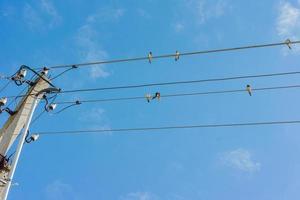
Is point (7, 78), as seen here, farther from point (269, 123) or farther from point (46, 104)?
point (269, 123)

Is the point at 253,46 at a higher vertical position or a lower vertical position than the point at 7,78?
lower

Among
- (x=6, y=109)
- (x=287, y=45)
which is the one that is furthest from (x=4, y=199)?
(x=287, y=45)

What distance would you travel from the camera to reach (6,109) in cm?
1800

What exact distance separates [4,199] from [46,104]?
16.3 feet

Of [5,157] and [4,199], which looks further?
[5,157]

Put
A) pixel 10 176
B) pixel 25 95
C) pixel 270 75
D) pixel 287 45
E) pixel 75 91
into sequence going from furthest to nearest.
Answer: pixel 25 95
pixel 75 91
pixel 10 176
pixel 270 75
pixel 287 45

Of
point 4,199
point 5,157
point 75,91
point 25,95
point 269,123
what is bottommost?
point 4,199

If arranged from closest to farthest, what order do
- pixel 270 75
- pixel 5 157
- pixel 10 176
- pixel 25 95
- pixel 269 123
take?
Result: pixel 270 75, pixel 269 123, pixel 10 176, pixel 5 157, pixel 25 95

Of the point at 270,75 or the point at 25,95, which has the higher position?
the point at 25,95

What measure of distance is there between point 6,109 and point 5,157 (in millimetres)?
2426

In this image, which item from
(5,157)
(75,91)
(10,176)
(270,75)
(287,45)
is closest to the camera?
(287,45)

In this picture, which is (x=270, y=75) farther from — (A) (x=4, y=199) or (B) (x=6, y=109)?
(B) (x=6, y=109)

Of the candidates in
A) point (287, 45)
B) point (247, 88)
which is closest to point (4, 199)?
point (247, 88)

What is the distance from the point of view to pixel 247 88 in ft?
40.0
